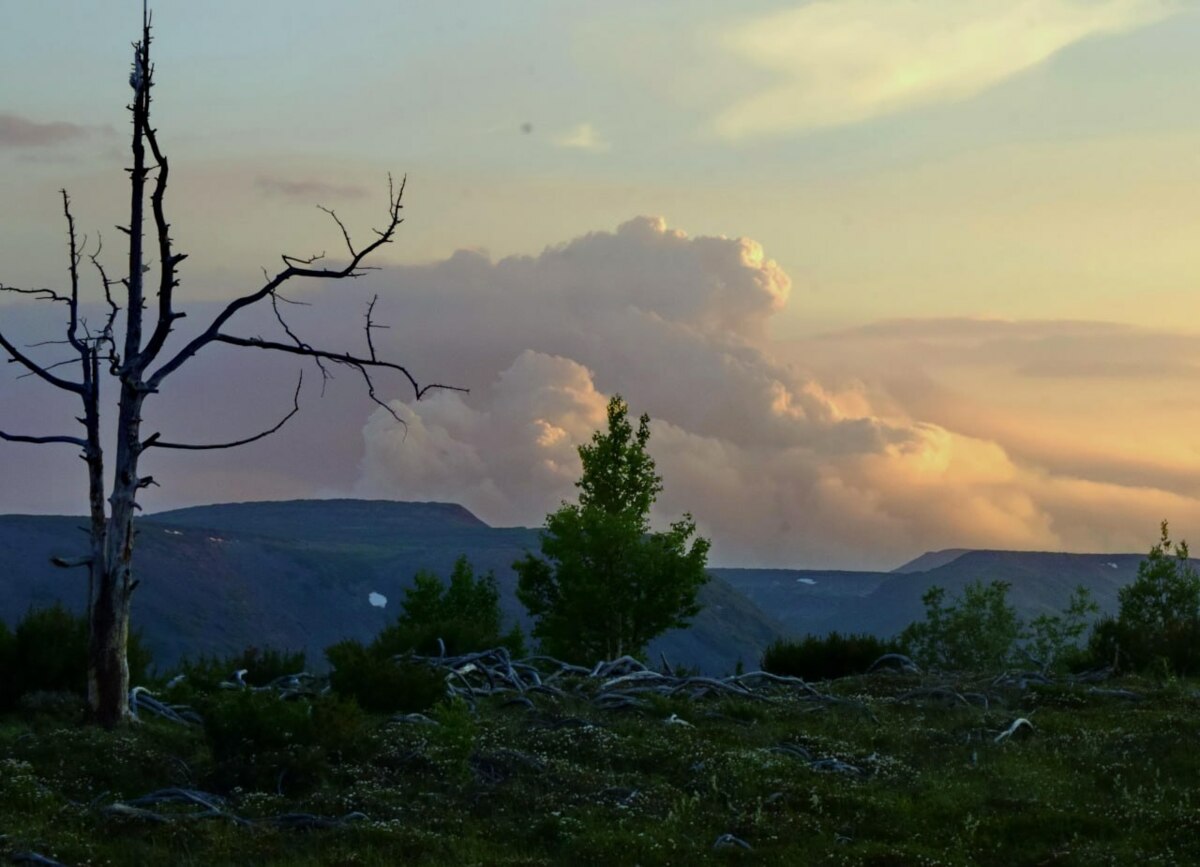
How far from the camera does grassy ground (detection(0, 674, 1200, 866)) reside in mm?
16094

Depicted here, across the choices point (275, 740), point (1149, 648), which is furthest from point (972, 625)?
point (275, 740)

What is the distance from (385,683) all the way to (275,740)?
5.17 metres

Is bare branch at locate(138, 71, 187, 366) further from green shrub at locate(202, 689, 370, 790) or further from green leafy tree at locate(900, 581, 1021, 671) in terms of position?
green leafy tree at locate(900, 581, 1021, 671)

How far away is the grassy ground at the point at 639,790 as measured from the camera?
16.1 meters

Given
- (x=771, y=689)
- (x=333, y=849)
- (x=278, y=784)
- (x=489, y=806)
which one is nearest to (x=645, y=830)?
(x=489, y=806)

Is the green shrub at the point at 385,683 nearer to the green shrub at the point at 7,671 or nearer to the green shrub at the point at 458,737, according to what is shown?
the green shrub at the point at 458,737

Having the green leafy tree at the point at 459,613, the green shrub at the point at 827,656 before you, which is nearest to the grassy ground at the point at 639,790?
the green leafy tree at the point at 459,613

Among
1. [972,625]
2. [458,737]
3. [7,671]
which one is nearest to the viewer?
[458,737]

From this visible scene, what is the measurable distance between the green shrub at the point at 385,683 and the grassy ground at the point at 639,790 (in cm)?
143

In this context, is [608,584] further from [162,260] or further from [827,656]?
[162,260]

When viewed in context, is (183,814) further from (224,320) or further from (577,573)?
(577,573)

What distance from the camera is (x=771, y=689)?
97.3ft

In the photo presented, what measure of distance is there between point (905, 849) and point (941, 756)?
19.3 feet

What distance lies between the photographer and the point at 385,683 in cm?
2519
